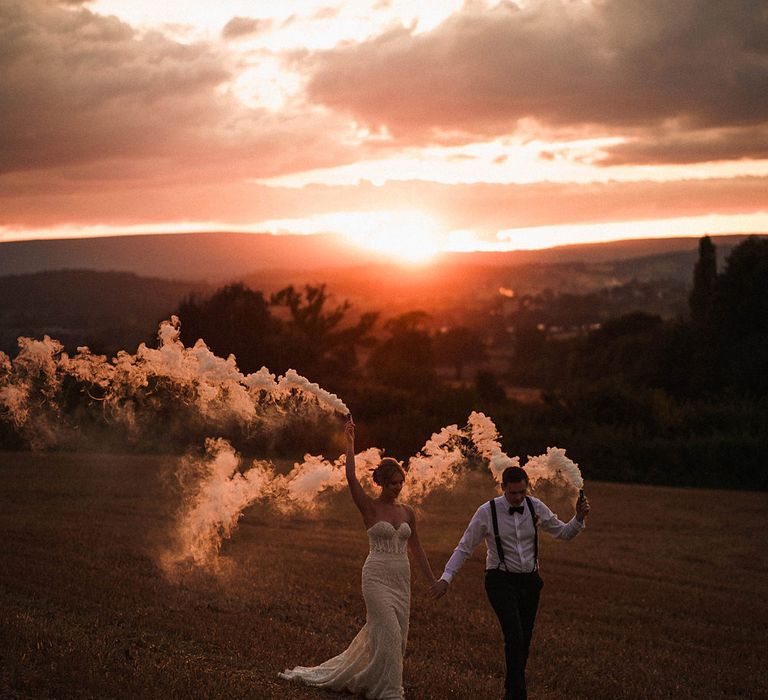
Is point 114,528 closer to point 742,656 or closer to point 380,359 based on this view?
point 742,656

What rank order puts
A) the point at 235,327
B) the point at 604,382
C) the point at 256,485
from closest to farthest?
1. the point at 256,485
2. the point at 604,382
3. the point at 235,327

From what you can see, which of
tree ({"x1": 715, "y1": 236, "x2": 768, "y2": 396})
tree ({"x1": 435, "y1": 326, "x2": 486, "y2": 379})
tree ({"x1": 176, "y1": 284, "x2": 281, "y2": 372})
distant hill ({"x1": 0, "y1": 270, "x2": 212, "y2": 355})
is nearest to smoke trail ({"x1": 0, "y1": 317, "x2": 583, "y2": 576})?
tree ({"x1": 176, "y1": 284, "x2": 281, "y2": 372})

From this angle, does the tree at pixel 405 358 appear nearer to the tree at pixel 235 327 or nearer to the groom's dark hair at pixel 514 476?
the tree at pixel 235 327

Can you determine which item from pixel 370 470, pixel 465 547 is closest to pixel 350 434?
pixel 465 547

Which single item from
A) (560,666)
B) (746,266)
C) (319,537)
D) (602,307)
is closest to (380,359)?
(746,266)

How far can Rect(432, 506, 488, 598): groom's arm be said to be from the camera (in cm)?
1005

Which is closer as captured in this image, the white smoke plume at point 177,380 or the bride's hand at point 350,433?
the bride's hand at point 350,433

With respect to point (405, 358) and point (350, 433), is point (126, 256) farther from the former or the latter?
point (350, 433)

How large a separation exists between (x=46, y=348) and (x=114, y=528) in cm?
966

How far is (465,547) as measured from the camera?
33.6 feet

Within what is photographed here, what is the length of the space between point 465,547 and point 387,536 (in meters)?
0.87

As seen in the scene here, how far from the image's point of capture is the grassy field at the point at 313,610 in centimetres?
1072

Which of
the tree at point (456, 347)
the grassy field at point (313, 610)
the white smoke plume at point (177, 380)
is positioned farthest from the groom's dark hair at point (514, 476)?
the tree at point (456, 347)

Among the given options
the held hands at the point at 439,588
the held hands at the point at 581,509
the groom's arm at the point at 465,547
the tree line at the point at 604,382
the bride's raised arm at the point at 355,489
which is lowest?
the tree line at the point at 604,382
